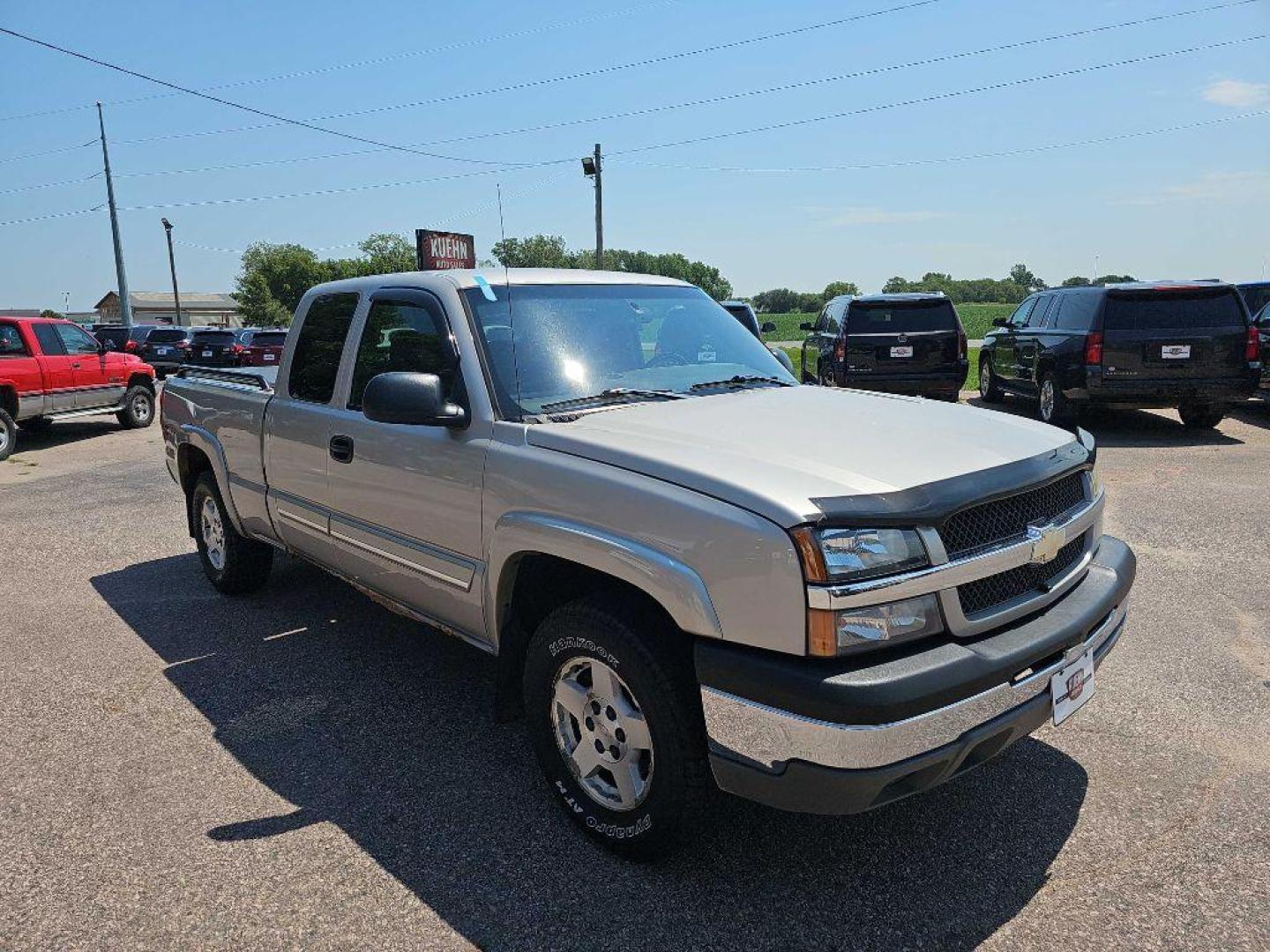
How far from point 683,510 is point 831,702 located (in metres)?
0.64

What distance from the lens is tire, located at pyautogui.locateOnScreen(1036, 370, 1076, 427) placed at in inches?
457

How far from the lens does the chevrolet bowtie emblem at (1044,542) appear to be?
2711 millimetres

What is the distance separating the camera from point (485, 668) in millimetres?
4523

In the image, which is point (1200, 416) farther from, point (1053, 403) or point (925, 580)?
point (925, 580)

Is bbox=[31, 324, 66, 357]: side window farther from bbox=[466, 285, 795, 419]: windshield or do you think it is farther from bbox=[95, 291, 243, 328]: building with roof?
bbox=[95, 291, 243, 328]: building with roof

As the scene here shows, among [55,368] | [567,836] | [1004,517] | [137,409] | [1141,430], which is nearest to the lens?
[1004,517]

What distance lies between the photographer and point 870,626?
235 cm

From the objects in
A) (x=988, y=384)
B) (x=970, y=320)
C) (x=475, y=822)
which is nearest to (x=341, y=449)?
(x=475, y=822)

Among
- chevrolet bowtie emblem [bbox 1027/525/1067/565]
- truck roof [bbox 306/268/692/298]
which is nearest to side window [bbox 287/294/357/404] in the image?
truck roof [bbox 306/268/692/298]

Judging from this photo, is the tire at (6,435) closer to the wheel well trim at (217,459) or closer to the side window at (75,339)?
the side window at (75,339)

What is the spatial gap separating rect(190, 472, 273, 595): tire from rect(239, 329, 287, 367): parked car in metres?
19.6

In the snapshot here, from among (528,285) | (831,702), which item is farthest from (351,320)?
(831,702)

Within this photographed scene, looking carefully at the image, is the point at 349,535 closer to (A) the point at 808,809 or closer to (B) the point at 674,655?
(B) the point at 674,655

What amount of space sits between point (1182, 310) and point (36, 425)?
16.6 meters
